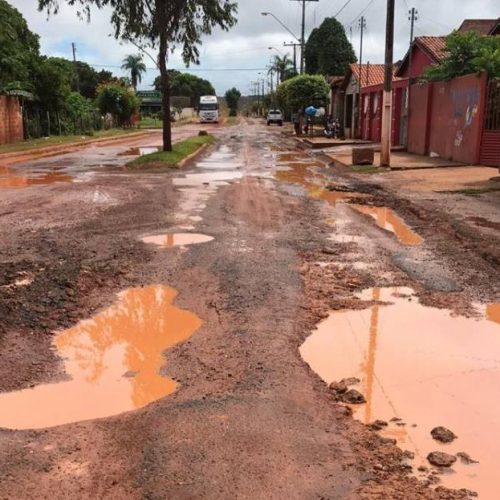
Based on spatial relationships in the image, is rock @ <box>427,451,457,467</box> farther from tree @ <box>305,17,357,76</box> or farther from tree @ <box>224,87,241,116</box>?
tree @ <box>224,87,241,116</box>

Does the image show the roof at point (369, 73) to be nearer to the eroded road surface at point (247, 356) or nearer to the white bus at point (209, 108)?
the eroded road surface at point (247, 356)

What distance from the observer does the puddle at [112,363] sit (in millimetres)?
4031

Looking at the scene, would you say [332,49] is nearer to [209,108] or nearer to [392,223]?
[209,108]

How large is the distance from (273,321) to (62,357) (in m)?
1.80

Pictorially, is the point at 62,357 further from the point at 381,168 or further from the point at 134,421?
the point at 381,168

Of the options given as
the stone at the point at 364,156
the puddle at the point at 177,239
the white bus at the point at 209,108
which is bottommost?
the puddle at the point at 177,239

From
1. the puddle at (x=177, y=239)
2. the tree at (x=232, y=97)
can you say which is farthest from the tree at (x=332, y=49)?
the tree at (x=232, y=97)

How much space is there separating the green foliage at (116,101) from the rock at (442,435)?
60342 millimetres

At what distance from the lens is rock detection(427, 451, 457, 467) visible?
131 inches

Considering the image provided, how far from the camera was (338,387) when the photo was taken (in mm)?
4273

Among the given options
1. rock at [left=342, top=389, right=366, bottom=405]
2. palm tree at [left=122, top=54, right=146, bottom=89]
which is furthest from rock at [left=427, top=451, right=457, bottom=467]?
palm tree at [left=122, top=54, right=146, bottom=89]

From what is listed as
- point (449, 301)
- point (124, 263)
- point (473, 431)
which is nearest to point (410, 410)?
point (473, 431)

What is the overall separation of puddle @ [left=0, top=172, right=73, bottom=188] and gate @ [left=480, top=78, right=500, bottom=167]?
39.2ft

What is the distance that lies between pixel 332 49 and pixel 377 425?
72.7m
